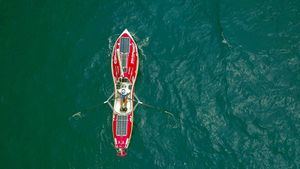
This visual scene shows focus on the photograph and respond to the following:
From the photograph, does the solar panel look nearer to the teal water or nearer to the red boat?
the red boat

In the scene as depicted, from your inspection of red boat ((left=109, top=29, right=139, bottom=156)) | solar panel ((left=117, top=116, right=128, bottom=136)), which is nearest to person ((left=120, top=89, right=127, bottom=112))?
red boat ((left=109, top=29, right=139, bottom=156))

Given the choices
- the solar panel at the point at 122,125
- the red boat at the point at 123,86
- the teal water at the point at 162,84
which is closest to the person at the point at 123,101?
the red boat at the point at 123,86

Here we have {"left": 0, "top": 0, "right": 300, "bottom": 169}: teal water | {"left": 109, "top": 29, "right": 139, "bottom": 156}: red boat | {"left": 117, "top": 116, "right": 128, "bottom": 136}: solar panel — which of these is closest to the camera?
{"left": 0, "top": 0, "right": 300, "bottom": 169}: teal water

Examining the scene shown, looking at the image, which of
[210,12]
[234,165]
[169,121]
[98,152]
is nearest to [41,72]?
[98,152]

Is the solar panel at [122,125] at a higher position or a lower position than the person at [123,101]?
lower

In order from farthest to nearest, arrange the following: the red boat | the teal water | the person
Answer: the red boat
the person
the teal water

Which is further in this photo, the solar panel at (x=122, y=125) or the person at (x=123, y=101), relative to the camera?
the solar panel at (x=122, y=125)

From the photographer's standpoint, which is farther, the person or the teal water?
the person

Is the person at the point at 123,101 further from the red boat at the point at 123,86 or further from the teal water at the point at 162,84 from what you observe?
the teal water at the point at 162,84

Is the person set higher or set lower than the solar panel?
higher
